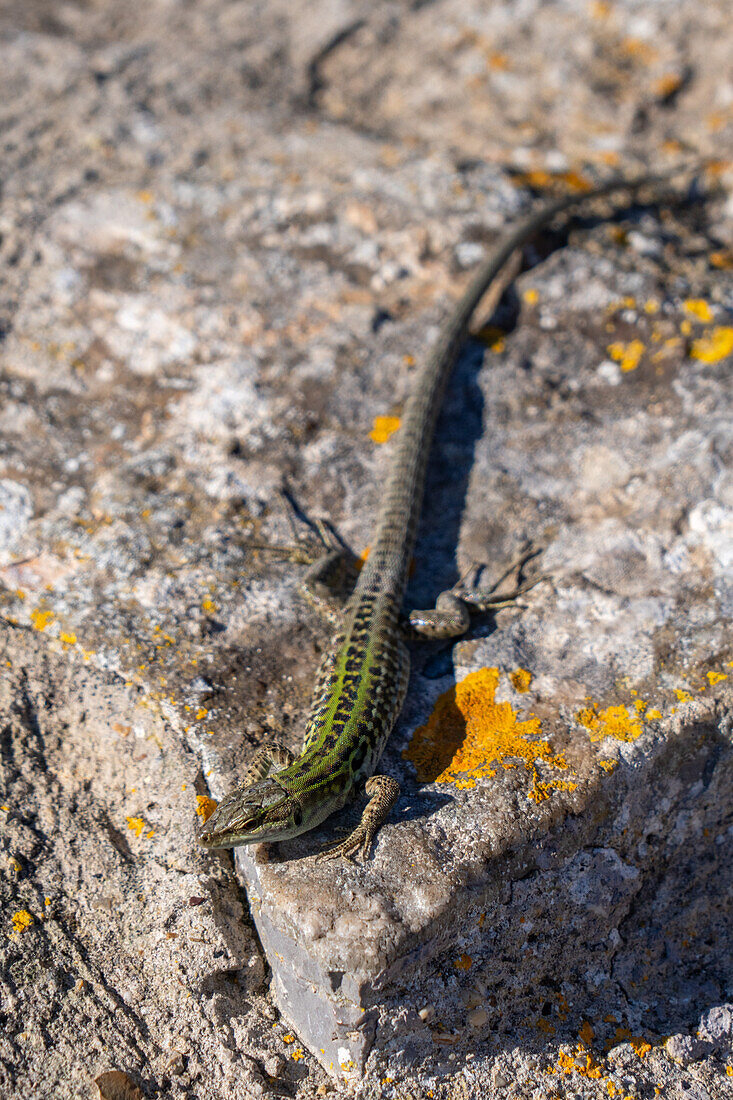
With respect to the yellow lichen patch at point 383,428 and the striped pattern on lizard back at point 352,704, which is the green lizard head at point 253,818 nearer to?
the striped pattern on lizard back at point 352,704

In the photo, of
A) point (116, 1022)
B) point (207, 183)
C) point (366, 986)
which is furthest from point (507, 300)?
point (116, 1022)

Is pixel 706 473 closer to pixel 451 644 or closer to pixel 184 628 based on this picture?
pixel 451 644

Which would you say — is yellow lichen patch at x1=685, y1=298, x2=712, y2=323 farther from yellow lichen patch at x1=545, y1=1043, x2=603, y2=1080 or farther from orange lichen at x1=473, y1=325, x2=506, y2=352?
yellow lichen patch at x1=545, y1=1043, x2=603, y2=1080

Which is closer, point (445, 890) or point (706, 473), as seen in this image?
point (445, 890)

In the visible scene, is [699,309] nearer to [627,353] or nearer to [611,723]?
[627,353]

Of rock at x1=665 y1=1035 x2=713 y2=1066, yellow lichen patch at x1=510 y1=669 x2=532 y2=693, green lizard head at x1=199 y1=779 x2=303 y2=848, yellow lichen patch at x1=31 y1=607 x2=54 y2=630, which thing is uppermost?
yellow lichen patch at x1=31 y1=607 x2=54 y2=630

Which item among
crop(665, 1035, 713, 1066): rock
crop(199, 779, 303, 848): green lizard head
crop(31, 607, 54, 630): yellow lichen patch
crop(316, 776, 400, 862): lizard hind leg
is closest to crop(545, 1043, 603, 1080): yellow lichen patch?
crop(665, 1035, 713, 1066): rock

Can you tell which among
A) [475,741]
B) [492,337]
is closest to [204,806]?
[475,741]
